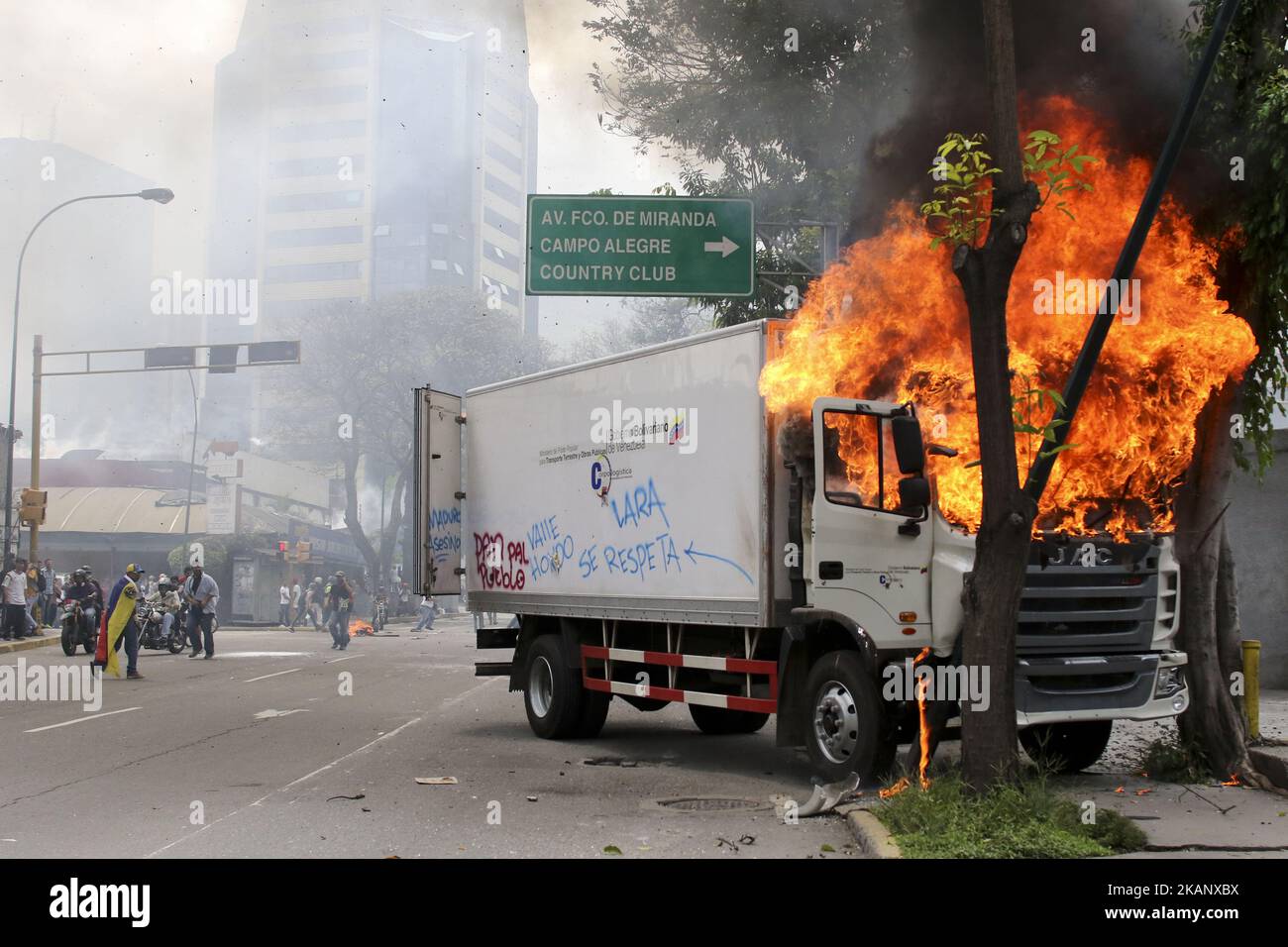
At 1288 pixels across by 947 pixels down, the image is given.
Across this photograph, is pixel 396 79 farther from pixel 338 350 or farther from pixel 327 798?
pixel 327 798

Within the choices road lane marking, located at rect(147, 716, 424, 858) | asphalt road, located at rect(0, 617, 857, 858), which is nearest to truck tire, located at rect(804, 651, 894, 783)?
asphalt road, located at rect(0, 617, 857, 858)

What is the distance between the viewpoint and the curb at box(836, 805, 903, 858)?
674 cm

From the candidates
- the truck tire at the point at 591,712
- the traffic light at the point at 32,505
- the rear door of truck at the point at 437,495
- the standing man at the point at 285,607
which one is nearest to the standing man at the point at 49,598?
the traffic light at the point at 32,505

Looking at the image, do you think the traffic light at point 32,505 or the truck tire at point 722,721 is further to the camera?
the traffic light at point 32,505

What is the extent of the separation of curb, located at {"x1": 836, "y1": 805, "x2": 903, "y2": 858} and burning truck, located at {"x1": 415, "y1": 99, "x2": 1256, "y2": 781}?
71 centimetres

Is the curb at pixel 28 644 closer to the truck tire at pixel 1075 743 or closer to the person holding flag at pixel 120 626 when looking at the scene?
the person holding flag at pixel 120 626

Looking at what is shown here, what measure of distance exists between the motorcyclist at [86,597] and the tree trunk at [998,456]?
21.6 meters

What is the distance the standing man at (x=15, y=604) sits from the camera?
27.8 metres

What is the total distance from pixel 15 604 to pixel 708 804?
23776 mm

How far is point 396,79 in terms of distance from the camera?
10725 centimetres

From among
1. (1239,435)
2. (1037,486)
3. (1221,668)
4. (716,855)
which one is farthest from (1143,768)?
(716,855)

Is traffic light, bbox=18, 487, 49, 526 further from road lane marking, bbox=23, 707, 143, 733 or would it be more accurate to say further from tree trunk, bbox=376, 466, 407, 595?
tree trunk, bbox=376, 466, 407, 595

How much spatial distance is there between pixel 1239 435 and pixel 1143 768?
99.8 inches
